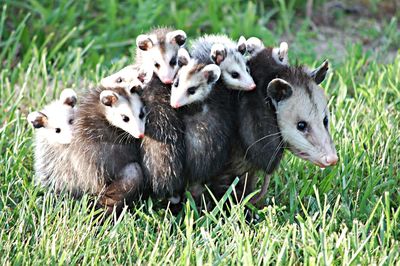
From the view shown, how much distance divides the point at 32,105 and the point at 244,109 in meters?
1.90

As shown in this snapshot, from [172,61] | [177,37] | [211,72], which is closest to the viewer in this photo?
[211,72]

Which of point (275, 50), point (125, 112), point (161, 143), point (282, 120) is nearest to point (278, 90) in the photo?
point (282, 120)

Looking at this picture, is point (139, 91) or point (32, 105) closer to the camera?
point (139, 91)

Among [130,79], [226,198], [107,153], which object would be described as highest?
[130,79]

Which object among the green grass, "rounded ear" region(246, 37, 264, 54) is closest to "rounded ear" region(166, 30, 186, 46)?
"rounded ear" region(246, 37, 264, 54)

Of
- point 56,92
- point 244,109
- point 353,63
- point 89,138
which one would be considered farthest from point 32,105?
point 353,63

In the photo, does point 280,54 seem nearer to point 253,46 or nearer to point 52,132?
point 253,46

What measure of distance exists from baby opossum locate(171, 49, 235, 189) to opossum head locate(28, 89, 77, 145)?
0.60m

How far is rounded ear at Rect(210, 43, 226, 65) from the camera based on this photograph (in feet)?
13.5

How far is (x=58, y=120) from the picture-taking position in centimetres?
432

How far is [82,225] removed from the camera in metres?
4.00

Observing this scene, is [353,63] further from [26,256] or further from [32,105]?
[26,256]

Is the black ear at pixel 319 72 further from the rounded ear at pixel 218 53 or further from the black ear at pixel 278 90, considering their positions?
the rounded ear at pixel 218 53

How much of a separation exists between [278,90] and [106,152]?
0.89 meters
